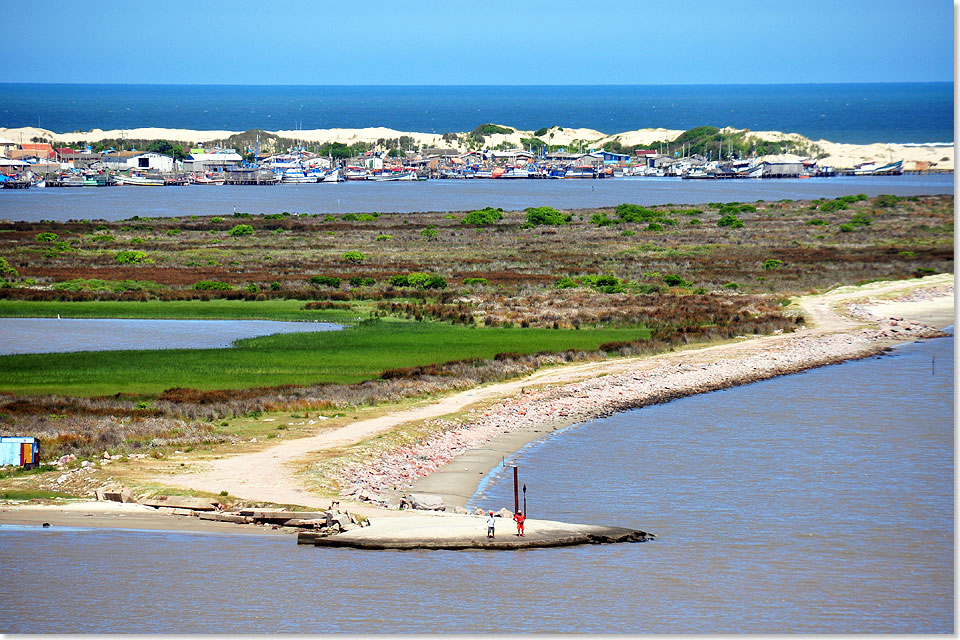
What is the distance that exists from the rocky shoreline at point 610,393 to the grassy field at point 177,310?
1655 centimetres

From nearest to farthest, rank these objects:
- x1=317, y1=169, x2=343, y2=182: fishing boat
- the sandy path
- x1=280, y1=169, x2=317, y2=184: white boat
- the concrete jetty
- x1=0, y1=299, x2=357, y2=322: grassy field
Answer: the concrete jetty, the sandy path, x1=0, y1=299, x2=357, y2=322: grassy field, x1=280, y1=169, x2=317, y2=184: white boat, x1=317, y1=169, x2=343, y2=182: fishing boat

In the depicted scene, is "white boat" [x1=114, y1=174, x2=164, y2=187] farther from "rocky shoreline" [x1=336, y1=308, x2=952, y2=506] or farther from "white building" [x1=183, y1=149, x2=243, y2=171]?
"rocky shoreline" [x1=336, y1=308, x2=952, y2=506]

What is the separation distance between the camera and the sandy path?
2392cm

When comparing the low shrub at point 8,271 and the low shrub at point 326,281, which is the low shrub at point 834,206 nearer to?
the low shrub at point 326,281

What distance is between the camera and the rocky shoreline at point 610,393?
25984 mm

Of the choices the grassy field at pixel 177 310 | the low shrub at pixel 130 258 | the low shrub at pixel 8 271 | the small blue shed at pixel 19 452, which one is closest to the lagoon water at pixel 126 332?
the grassy field at pixel 177 310

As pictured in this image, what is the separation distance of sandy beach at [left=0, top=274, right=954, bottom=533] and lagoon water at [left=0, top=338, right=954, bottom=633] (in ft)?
3.40

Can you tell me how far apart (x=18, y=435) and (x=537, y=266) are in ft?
145

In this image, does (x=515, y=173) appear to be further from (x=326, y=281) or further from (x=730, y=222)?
(x=326, y=281)

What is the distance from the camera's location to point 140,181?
16950 cm

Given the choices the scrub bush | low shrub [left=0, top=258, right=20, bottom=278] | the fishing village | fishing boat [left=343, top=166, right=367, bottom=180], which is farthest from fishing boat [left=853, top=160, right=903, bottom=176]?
low shrub [left=0, top=258, right=20, bottom=278]

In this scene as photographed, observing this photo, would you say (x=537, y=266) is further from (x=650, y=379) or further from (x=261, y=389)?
(x=261, y=389)

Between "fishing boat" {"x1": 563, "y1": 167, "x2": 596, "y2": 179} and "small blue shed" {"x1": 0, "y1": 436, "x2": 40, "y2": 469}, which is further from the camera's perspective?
"fishing boat" {"x1": 563, "y1": 167, "x2": 596, "y2": 179}

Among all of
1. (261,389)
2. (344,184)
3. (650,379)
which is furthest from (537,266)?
(344,184)
